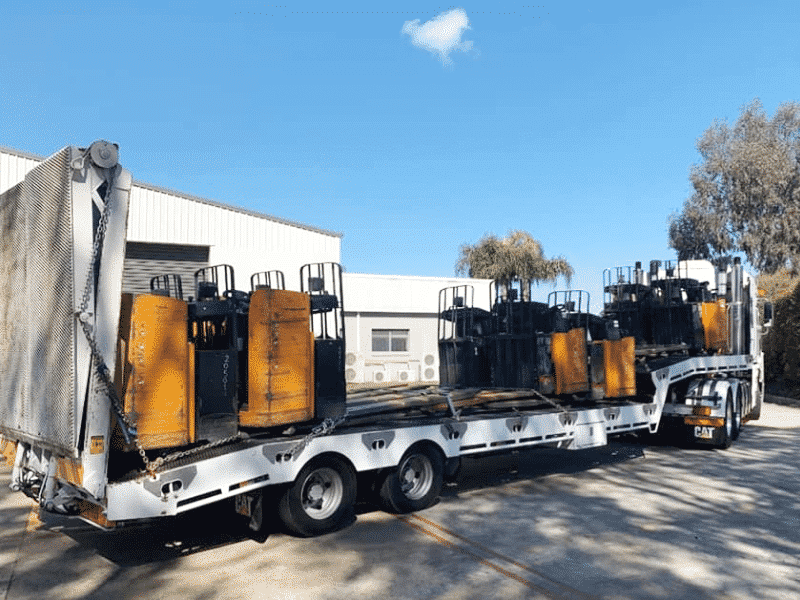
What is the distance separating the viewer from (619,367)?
11.1 m

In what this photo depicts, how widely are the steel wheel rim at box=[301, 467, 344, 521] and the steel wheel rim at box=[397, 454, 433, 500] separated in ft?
3.51

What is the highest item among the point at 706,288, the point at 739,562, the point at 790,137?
the point at 790,137

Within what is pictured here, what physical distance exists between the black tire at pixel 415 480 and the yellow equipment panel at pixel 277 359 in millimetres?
1564

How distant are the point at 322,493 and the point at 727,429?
28.7ft

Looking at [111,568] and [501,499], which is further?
[501,499]

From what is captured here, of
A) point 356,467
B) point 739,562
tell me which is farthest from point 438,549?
point 739,562

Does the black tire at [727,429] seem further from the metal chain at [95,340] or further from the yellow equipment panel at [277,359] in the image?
the metal chain at [95,340]

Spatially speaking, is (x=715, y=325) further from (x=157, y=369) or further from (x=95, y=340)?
(x=95, y=340)

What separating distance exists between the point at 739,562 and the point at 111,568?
5.71m

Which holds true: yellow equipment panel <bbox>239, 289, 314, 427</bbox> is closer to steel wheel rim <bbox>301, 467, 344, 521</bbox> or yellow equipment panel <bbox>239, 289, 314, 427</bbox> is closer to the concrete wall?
steel wheel rim <bbox>301, 467, 344, 521</bbox>

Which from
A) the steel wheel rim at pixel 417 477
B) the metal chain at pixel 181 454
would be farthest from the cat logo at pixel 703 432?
the metal chain at pixel 181 454

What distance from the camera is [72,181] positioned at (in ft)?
18.4

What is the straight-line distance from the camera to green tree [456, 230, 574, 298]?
4122 centimetres

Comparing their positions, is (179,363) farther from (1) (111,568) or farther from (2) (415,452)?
(2) (415,452)
